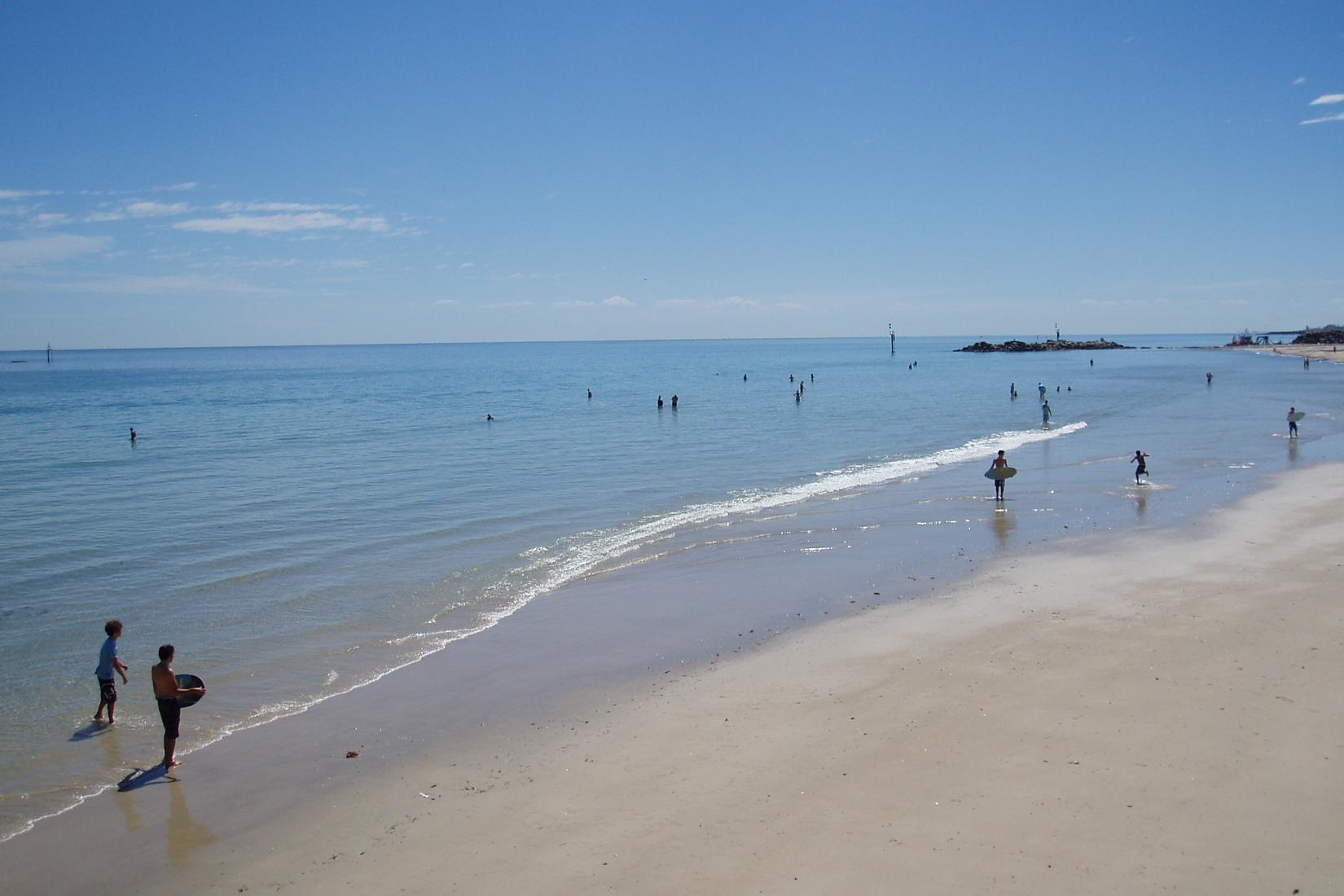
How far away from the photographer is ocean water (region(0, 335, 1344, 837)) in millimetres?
13188

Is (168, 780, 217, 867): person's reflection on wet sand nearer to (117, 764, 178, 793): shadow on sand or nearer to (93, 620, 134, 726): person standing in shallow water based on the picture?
(117, 764, 178, 793): shadow on sand

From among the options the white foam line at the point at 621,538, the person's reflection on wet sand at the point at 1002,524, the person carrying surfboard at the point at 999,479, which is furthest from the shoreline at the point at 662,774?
the person carrying surfboard at the point at 999,479

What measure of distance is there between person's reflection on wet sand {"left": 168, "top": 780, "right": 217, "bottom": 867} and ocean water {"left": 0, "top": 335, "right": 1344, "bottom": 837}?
1331 mm

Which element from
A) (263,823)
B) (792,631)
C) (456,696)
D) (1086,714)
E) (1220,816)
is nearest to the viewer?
(1220,816)

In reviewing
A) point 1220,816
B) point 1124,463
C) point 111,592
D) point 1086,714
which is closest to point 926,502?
point 1124,463

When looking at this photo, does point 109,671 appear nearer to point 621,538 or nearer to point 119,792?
point 119,792

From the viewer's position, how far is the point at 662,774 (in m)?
9.23

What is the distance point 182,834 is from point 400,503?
18.2m

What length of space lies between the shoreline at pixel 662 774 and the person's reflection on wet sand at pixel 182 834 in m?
0.02

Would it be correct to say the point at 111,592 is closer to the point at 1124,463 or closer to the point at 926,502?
the point at 926,502

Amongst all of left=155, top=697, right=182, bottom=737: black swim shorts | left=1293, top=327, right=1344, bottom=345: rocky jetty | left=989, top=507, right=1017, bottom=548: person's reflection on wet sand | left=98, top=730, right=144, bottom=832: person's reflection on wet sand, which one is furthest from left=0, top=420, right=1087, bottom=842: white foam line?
left=1293, top=327, right=1344, bottom=345: rocky jetty

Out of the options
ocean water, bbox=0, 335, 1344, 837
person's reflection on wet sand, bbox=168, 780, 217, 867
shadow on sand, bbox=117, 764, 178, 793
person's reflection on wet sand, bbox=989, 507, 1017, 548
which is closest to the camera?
person's reflection on wet sand, bbox=168, 780, 217, 867

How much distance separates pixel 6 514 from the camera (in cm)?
2566

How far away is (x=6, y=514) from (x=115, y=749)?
64.1ft
